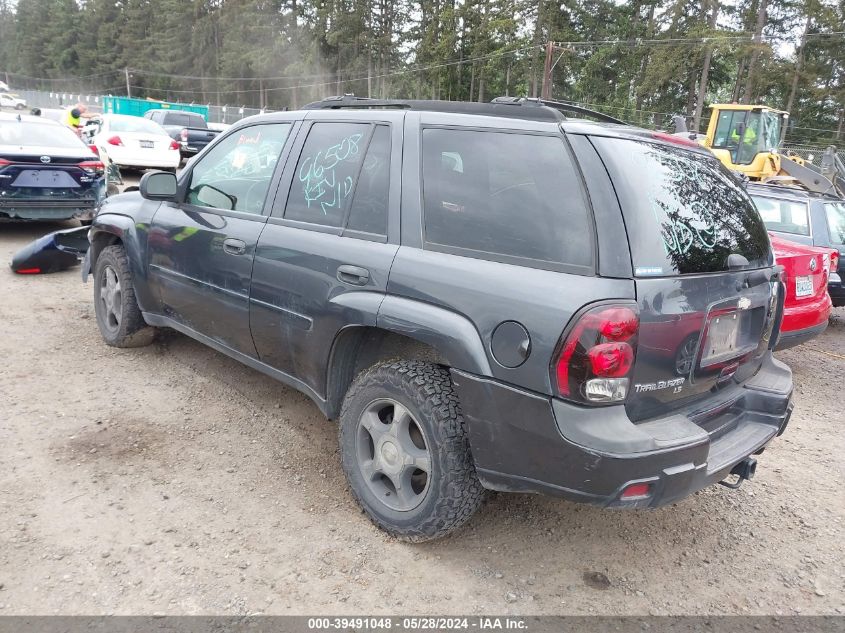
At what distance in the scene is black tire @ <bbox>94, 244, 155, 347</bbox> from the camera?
4594 millimetres

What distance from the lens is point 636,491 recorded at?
225 cm

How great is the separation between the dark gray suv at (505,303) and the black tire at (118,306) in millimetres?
1422

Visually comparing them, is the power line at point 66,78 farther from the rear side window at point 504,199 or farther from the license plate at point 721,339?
the license plate at point 721,339

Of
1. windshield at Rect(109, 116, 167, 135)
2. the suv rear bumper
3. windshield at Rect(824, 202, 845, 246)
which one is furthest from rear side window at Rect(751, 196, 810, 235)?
windshield at Rect(109, 116, 167, 135)

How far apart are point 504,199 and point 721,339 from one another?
1062 millimetres

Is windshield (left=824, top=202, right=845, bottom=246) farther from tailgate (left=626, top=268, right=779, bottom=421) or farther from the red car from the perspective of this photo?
tailgate (left=626, top=268, right=779, bottom=421)

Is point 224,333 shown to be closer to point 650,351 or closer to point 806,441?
point 650,351

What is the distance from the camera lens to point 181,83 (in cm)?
7062

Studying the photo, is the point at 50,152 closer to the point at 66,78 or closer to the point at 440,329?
the point at 440,329

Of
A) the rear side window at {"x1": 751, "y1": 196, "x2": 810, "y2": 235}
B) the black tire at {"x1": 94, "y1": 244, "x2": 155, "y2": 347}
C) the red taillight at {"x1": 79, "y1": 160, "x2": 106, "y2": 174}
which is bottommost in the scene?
the black tire at {"x1": 94, "y1": 244, "x2": 155, "y2": 347}

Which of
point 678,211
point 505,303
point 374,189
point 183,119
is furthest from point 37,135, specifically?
point 183,119

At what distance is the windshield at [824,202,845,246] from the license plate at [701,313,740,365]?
5.56 meters

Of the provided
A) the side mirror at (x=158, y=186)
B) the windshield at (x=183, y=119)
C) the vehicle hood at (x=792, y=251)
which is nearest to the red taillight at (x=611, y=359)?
the side mirror at (x=158, y=186)

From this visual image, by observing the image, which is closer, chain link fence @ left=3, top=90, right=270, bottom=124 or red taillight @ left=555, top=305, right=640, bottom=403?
red taillight @ left=555, top=305, right=640, bottom=403
